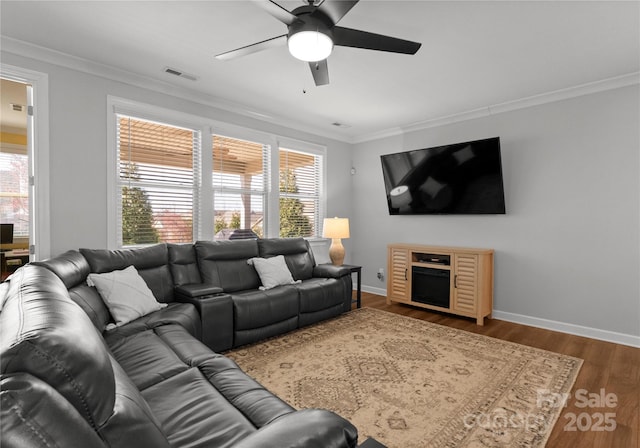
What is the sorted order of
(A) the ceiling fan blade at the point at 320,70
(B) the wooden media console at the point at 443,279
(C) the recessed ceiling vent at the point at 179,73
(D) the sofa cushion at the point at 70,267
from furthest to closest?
(B) the wooden media console at the point at 443,279
(C) the recessed ceiling vent at the point at 179,73
(A) the ceiling fan blade at the point at 320,70
(D) the sofa cushion at the point at 70,267

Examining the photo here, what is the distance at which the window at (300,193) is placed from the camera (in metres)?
5.03

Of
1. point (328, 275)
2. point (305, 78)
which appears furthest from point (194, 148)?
point (328, 275)

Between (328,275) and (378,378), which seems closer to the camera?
(378,378)

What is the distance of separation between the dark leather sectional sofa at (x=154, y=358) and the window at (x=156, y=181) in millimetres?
416

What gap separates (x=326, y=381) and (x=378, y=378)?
0.41 meters

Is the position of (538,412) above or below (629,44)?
below

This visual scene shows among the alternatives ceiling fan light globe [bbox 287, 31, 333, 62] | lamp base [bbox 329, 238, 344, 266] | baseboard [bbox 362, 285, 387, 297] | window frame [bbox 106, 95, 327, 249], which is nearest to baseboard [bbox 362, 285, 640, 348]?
baseboard [bbox 362, 285, 387, 297]

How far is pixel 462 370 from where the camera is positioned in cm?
276

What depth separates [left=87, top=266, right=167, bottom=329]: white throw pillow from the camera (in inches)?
100.0

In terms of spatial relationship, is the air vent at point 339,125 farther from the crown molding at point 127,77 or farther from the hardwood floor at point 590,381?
the hardwood floor at point 590,381

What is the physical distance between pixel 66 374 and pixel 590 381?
3373 millimetres

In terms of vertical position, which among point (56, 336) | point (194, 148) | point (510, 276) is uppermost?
point (194, 148)

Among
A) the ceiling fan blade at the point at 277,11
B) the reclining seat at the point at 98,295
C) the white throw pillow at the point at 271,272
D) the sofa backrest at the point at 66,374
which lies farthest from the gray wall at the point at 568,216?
the sofa backrest at the point at 66,374

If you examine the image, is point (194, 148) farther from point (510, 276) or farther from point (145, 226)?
point (510, 276)
